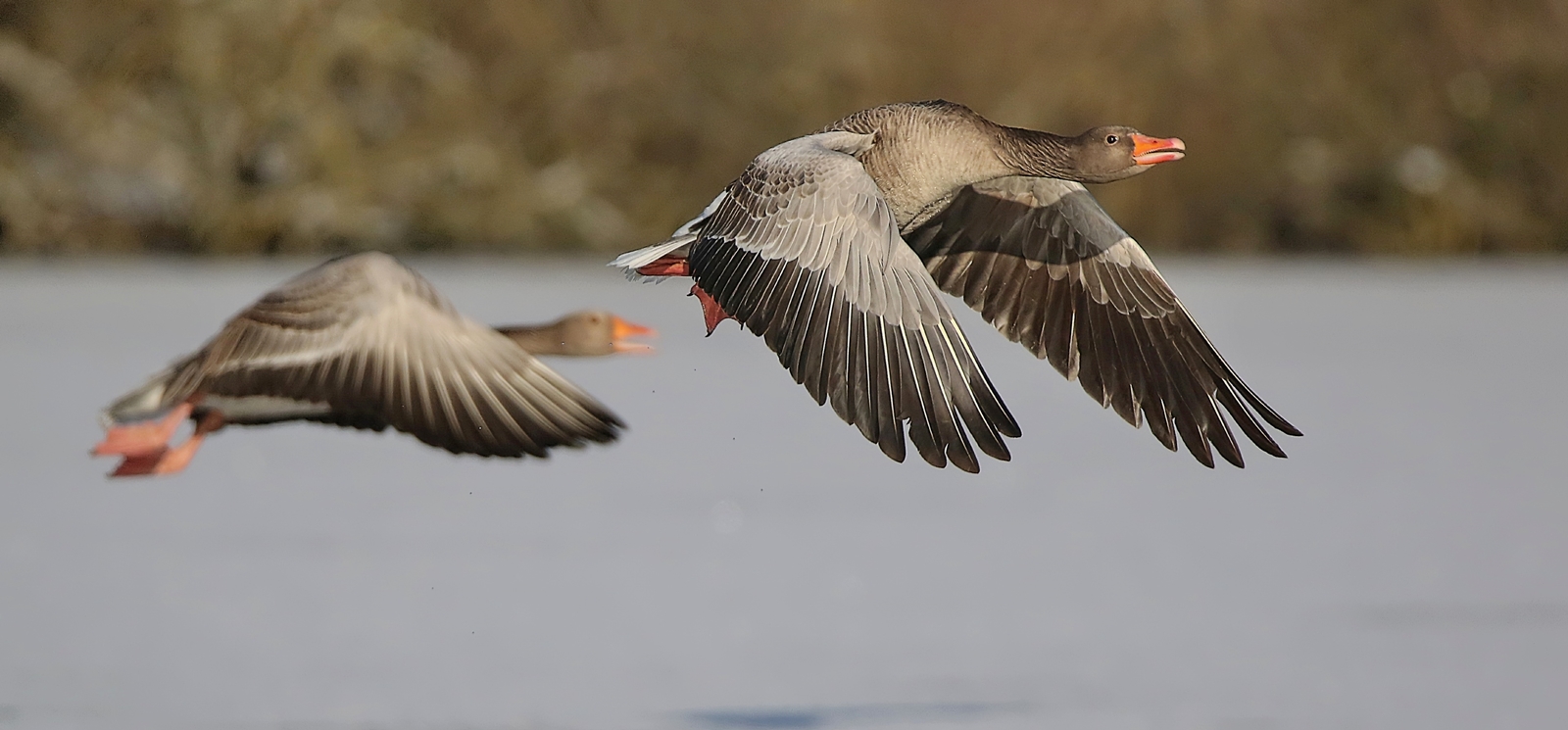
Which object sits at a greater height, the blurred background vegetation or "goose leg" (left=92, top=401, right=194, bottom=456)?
the blurred background vegetation

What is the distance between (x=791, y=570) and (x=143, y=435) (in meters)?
3.72

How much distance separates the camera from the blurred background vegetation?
77.2 feet

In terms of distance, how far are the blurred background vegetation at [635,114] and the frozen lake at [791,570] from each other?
6889mm

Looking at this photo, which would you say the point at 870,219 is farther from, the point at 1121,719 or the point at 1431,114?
the point at 1431,114

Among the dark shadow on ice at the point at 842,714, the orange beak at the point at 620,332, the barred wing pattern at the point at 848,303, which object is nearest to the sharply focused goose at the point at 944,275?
the barred wing pattern at the point at 848,303

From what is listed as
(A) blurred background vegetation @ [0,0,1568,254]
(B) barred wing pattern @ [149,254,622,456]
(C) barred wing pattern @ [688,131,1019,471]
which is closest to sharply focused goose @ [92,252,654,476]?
(B) barred wing pattern @ [149,254,622,456]

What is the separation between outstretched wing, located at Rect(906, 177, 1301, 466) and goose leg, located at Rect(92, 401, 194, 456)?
8.99 feet

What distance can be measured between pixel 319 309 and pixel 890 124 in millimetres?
2039

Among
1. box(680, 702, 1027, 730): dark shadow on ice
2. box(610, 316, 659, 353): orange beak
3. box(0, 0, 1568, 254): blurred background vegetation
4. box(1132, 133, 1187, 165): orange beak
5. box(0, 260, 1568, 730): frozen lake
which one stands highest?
box(0, 0, 1568, 254): blurred background vegetation

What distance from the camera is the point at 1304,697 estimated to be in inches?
336

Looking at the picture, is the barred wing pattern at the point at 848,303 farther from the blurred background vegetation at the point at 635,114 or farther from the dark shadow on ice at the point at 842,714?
the blurred background vegetation at the point at 635,114

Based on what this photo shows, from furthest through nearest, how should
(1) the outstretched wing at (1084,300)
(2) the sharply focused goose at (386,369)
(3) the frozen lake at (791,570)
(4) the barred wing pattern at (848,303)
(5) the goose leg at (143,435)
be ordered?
(3) the frozen lake at (791,570)
(5) the goose leg at (143,435)
(1) the outstretched wing at (1084,300)
(2) the sharply focused goose at (386,369)
(4) the barred wing pattern at (848,303)

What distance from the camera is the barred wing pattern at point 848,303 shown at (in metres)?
6.06

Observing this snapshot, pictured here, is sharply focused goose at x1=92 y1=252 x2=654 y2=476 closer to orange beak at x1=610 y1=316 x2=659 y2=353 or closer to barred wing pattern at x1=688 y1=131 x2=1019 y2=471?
barred wing pattern at x1=688 y1=131 x2=1019 y2=471
